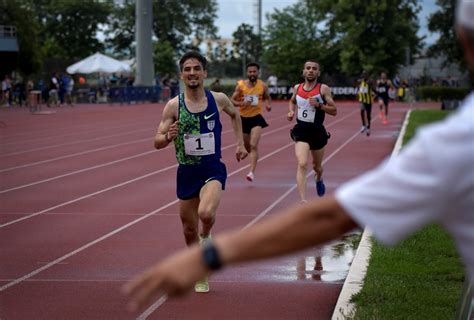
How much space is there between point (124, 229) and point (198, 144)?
3.98 m

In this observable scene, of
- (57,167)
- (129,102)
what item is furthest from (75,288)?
(129,102)

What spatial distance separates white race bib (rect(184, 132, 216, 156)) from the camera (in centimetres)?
864

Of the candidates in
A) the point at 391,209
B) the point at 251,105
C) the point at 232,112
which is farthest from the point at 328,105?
the point at 391,209

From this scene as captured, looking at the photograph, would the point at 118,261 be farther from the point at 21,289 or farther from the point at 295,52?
the point at 295,52

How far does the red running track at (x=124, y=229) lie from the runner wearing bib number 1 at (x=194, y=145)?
2.23 ft

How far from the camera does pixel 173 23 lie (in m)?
99.2

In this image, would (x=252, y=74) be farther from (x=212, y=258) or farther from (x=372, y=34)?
(x=372, y=34)

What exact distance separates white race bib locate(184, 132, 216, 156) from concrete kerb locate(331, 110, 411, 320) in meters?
1.52

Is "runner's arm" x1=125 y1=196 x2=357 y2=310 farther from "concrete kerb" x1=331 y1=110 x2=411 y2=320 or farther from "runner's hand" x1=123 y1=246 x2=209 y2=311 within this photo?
"concrete kerb" x1=331 y1=110 x2=411 y2=320

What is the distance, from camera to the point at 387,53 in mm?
69438

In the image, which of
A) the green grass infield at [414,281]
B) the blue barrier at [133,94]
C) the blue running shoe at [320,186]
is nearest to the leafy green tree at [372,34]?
the blue barrier at [133,94]

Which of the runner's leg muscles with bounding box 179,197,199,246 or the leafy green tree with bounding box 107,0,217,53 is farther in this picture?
the leafy green tree with bounding box 107,0,217,53

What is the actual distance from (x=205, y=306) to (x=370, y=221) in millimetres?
5921

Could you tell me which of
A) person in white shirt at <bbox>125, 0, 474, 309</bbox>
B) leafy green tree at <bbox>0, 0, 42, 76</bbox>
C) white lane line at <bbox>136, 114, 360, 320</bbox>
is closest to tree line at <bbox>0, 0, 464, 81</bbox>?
leafy green tree at <bbox>0, 0, 42, 76</bbox>
